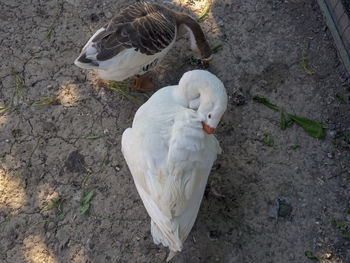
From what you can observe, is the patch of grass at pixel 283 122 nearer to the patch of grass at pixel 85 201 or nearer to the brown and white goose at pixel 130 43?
the brown and white goose at pixel 130 43

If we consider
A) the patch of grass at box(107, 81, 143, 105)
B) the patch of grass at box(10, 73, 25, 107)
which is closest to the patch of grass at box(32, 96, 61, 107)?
the patch of grass at box(10, 73, 25, 107)

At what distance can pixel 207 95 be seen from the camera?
2.05 m

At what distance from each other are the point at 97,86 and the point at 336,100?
2.35m

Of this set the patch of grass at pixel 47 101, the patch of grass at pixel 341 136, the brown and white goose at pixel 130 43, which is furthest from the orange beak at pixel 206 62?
the patch of grass at pixel 47 101

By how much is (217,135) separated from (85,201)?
1.31 m

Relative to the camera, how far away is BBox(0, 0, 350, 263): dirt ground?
237 cm

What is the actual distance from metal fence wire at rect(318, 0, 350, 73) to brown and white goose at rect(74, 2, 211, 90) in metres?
1.60

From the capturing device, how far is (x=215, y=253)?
2.30 metres

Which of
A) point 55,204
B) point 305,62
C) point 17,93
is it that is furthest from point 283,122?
point 17,93

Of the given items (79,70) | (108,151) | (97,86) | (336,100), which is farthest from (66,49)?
(336,100)

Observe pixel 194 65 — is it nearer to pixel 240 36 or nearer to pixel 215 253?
pixel 240 36

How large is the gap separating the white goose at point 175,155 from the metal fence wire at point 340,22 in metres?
1.68

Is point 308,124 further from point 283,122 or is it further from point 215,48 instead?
point 215,48

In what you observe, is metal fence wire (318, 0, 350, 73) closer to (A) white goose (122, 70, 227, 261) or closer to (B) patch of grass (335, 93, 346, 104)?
(B) patch of grass (335, 93, 346, 104)
